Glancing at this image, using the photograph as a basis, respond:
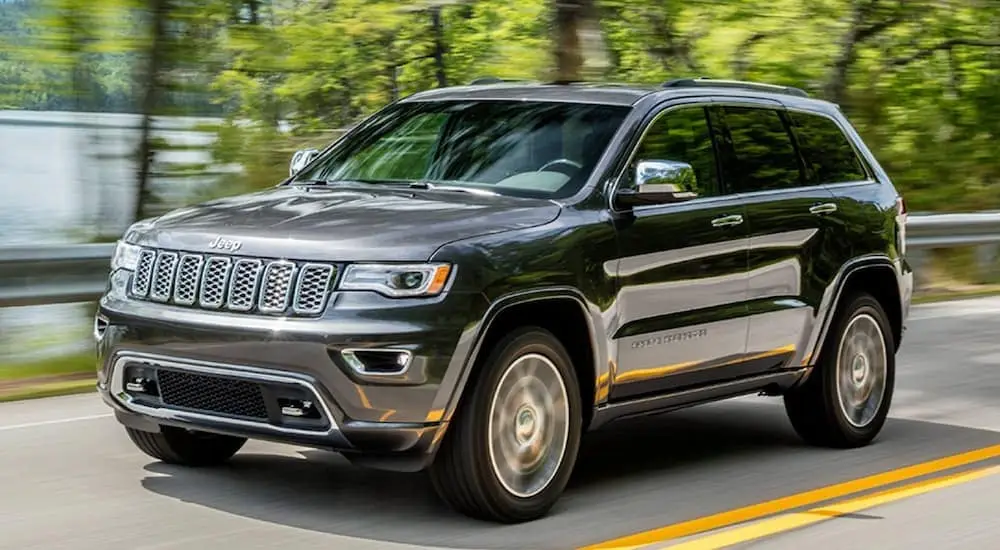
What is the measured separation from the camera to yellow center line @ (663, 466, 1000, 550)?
651 centimetres

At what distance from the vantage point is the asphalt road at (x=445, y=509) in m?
6.50

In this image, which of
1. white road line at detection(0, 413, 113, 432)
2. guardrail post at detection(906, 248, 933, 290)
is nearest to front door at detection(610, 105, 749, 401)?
white road line at detection(0, 413, 113, 432)

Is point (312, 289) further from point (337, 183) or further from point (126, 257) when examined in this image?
point (337, 183)

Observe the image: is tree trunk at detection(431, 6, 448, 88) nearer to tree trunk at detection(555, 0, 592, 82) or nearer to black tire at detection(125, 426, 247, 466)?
tree trunk at detection(555, 0, 592, 82)

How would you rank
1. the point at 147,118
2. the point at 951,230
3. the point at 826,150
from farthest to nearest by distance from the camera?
the point at 951,230 → the point at 147,118 → the point at 826,150

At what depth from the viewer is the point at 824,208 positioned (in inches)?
338

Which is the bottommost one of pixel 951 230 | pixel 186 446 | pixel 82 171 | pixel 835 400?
pixel 951 230

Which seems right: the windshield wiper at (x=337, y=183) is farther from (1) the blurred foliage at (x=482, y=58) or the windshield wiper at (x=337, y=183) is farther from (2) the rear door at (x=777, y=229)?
(1) the blurred foliage at (x=482, y=58)

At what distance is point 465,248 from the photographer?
6418 mm

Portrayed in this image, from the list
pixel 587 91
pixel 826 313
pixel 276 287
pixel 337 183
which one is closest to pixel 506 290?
pixel 276 287

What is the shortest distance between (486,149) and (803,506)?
2.02 m

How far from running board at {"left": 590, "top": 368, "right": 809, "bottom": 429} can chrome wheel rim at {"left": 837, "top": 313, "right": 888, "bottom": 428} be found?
0.38 m

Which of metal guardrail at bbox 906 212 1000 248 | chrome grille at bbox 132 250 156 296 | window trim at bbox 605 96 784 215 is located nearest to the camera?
chrome grille at bbox 132 250 156 296

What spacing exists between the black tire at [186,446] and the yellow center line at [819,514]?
7.00 feet
